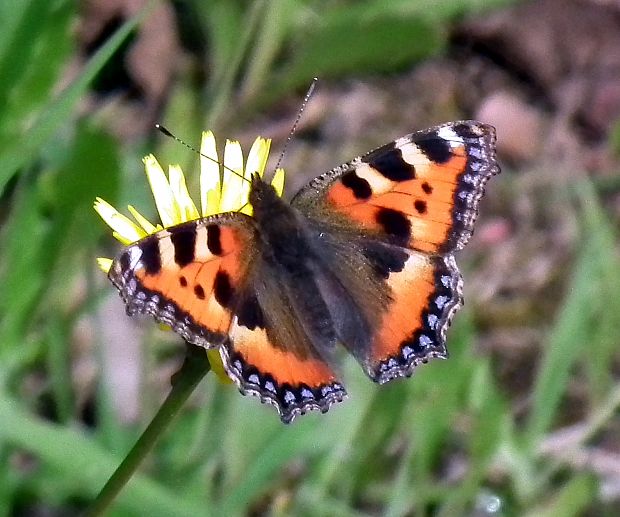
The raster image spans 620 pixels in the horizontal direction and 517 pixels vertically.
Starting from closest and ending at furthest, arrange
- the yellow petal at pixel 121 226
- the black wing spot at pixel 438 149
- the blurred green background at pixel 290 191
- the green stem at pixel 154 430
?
the green stem at pixel 154 430, the yellow petal at pixel 121 226, the black wing spot at pixel 438 149, the blurred green background at pixel 290 191

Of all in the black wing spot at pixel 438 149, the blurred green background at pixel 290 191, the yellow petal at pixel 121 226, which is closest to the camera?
the yellow petal at pixel 121 226

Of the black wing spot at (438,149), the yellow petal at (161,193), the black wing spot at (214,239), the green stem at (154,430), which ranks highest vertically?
the black wing spot at (438,149)

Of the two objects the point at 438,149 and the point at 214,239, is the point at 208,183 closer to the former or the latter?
the point at 214,239

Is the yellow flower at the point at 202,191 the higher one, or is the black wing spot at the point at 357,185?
the black wing spot at the point at 357,185

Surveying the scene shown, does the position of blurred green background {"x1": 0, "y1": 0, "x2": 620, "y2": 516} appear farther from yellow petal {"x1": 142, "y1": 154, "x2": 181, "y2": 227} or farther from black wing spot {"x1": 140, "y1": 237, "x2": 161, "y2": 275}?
black wing spot {"x1": 140, "y1": 237, "x2": 161, "y2": 275}

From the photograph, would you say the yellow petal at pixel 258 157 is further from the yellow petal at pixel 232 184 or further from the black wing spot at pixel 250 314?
the black wing spot at pixel 250 314

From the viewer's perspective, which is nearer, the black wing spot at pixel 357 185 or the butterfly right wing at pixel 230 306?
the butterfly right wing at pixel 230 306

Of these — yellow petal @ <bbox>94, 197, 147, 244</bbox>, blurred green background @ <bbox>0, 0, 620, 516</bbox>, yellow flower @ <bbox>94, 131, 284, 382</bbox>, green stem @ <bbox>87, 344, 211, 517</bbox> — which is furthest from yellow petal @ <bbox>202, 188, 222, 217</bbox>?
green stem @ <bbox>87, 344, 211, 517</bbox>

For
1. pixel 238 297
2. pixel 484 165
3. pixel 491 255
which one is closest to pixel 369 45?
pixel 491 255

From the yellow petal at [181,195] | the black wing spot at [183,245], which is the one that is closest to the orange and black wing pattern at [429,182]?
the yellow petal at [181,195]
